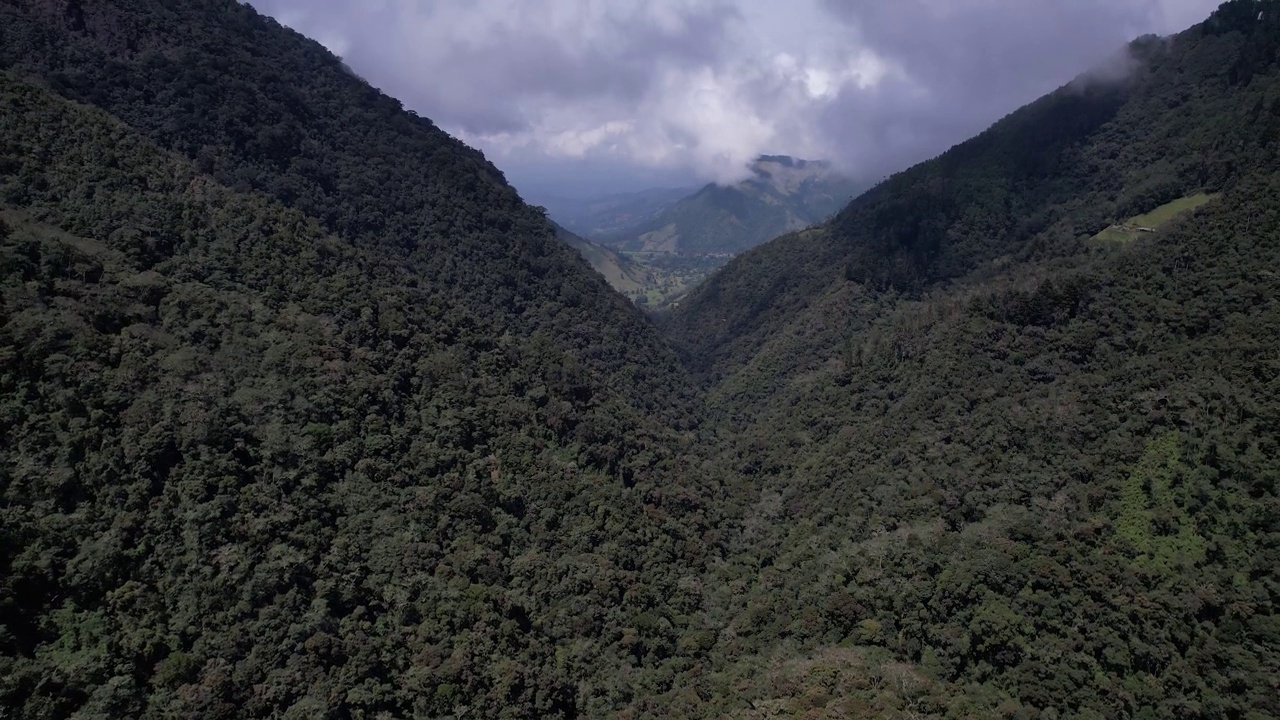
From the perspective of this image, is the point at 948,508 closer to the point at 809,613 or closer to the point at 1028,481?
the point at 1028,481

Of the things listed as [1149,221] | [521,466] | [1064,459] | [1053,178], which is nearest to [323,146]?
[521,466]

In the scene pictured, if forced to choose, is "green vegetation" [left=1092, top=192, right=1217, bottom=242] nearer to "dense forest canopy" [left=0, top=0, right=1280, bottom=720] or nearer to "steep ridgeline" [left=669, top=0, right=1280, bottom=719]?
"steep ridgeline" [left=669, top=0, right=1280, bottom=719]

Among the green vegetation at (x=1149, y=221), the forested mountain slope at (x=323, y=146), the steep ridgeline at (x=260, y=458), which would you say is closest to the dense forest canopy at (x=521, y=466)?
the steep ridgeline at (x=260, y=458)

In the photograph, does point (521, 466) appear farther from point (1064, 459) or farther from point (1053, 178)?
point (1053, 178)

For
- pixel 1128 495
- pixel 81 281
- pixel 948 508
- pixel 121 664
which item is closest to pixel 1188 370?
pixel 1128 495

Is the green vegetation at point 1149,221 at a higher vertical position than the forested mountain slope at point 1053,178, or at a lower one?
lower

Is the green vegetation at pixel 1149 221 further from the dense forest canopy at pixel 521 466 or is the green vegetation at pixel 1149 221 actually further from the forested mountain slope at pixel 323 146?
the forested mountain slope at pixel 323 146
